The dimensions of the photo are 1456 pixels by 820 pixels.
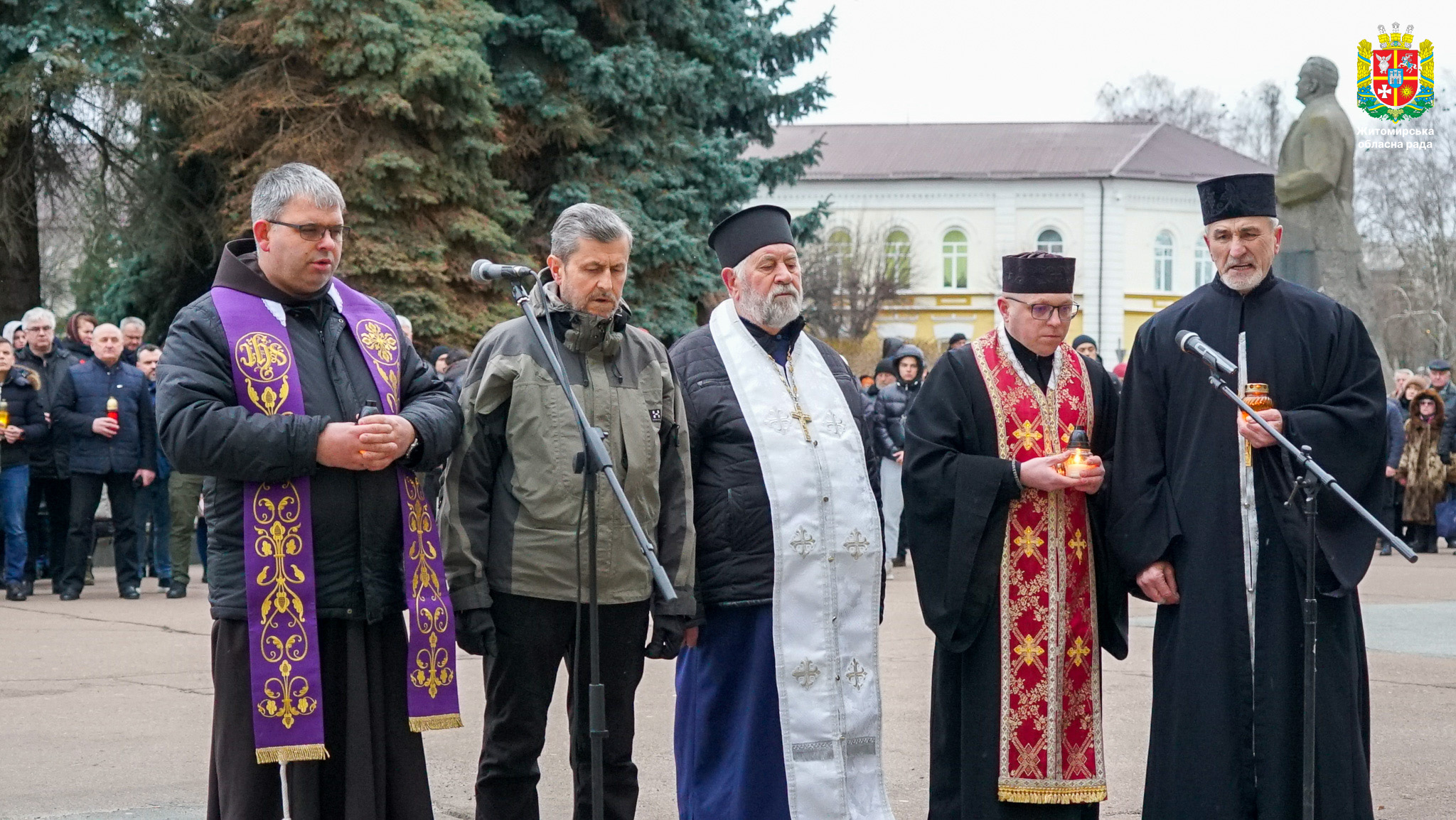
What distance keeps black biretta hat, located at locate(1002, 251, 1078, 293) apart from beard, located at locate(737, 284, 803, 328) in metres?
0.66

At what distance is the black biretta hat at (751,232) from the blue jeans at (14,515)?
849 centimetres

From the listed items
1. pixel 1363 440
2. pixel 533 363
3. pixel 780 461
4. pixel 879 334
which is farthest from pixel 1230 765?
pixel 879 334

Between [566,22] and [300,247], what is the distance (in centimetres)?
1452

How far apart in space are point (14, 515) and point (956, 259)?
47426mm

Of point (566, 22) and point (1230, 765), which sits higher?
point (566, 22)

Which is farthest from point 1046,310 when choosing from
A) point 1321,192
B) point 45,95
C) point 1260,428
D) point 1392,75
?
point 1392,75

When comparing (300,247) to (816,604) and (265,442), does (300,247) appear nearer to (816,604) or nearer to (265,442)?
(265,442)

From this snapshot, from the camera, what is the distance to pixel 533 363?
15.6ft

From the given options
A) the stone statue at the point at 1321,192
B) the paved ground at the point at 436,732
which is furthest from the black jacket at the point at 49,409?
the stone statue at the point at 1321,192

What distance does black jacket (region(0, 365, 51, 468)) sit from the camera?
12.0 m

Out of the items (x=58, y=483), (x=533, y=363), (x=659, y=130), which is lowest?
(x=58, y=483)

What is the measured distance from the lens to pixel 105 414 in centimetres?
1201

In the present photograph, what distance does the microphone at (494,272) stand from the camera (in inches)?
169

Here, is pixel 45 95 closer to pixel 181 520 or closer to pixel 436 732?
pixel 181 520
